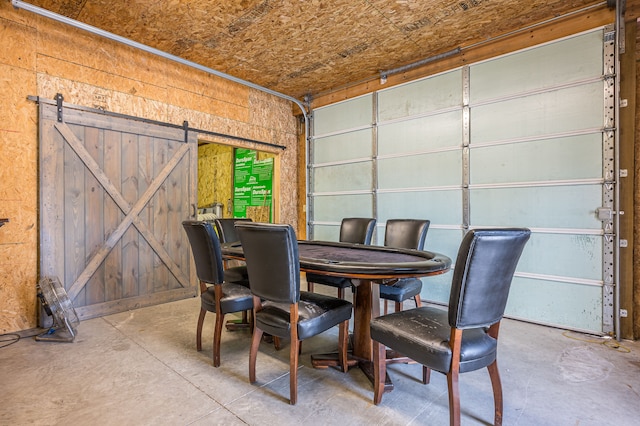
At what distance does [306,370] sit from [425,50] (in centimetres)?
373

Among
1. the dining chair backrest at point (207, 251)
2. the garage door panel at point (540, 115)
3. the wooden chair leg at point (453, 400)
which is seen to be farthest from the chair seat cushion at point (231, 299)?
the garage door panel at point (540, 115)

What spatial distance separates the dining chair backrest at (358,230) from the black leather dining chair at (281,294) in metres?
1.56

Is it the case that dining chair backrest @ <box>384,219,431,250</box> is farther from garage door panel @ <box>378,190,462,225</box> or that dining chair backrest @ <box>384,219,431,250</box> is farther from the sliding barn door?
the sliding barn door

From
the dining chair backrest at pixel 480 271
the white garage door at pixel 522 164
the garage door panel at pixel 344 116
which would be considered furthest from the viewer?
the garage door panel at pixel 344 116

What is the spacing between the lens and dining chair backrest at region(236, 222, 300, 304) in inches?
69.7

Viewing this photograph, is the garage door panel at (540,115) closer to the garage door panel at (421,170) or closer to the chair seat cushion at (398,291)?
the garage door panel at (421,170)

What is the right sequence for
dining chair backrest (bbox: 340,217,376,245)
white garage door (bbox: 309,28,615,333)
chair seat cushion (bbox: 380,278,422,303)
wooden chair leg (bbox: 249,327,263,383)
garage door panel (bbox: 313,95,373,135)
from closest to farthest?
1. wooden chair leg (bbox: 249,327,263,383)
2. chair seat cushion (bbox: 380,278,422,303)
3. white garage door (bbox: 309,28,615,333)
4. dining chair backrest (bbox: 340,217,376,245)
5. garage door panel (bbox: 313,95,373,135)

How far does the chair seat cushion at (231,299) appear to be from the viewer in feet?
7.44

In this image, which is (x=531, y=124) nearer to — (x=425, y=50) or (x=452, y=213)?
(x=452, y=213)

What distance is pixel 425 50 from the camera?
3.84 metres

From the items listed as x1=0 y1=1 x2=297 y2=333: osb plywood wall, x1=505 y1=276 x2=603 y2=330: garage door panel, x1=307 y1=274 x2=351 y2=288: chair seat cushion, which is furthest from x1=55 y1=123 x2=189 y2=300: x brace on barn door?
x1=505 y1=276 x2=603 y2=330: garage door panel

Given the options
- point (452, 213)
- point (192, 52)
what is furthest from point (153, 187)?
point (452, 213)

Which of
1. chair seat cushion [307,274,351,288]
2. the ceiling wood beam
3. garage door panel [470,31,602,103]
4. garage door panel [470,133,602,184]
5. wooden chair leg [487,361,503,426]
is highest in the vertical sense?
the ceiling wood beam

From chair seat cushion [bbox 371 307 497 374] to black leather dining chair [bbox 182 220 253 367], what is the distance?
1.04 metres
